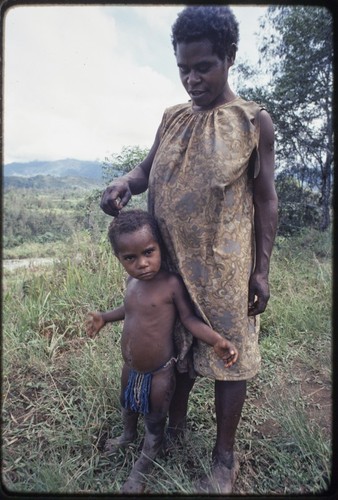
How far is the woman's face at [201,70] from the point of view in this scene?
1448mm

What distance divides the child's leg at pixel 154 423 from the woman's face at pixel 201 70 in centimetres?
108

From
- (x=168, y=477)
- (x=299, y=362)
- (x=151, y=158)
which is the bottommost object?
(x=168, y=477)

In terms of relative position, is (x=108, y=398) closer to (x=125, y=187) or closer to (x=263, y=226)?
(x=125, y=187)

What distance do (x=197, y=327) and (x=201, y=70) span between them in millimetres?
943

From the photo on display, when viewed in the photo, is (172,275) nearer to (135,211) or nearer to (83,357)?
(135,211)

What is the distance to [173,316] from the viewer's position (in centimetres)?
170

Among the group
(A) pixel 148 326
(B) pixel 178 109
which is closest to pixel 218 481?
(A) pixel 148 326

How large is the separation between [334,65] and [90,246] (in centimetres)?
287

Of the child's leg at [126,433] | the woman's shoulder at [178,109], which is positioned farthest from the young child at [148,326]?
the woman's shoulder at [178,109]

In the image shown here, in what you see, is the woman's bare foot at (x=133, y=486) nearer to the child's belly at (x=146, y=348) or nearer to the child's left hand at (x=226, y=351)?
the child's belly at (x=146, y=348)

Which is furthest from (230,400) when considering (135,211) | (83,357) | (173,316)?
(83,357)

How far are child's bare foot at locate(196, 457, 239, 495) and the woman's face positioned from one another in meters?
1.47

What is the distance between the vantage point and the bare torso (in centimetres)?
167

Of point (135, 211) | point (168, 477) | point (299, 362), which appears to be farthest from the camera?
point (299, 362)
